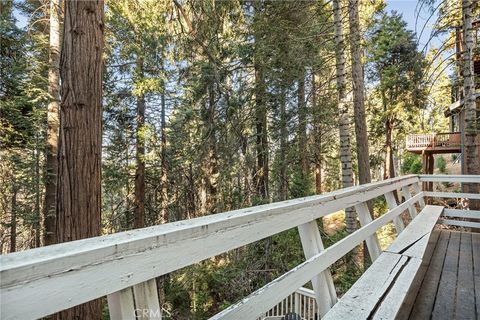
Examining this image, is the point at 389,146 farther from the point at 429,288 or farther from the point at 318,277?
the point at 318,277

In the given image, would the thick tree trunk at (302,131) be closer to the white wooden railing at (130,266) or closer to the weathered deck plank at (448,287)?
the weathered deck plank at (448,287)

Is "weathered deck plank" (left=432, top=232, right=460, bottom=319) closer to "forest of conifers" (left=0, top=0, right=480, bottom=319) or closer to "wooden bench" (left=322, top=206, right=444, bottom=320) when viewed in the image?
"wooden bench" (left=322, top=206, right=444, bottom=320)

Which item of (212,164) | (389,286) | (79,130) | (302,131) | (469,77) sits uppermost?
(469,77)

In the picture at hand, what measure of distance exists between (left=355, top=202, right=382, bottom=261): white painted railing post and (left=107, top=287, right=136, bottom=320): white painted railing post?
208 centimetres

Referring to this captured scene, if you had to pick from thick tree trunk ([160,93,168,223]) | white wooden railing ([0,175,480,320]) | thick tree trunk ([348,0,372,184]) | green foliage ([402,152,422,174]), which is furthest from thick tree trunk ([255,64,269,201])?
green foliage ([402,152,422,174])

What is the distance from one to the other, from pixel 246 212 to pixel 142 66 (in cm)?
903

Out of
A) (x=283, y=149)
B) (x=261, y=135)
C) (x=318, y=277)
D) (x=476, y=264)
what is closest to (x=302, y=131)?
(x=283, y=149)

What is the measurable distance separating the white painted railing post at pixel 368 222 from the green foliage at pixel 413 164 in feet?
76.8

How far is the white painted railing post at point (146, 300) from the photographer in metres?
0.83

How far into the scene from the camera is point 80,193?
2535mm

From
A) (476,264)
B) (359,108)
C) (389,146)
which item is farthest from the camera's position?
(389,146)

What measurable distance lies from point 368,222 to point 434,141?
16.1m

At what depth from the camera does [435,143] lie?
1549 centimetres

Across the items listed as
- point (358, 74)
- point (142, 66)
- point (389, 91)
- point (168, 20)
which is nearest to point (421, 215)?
point (358, 74)
